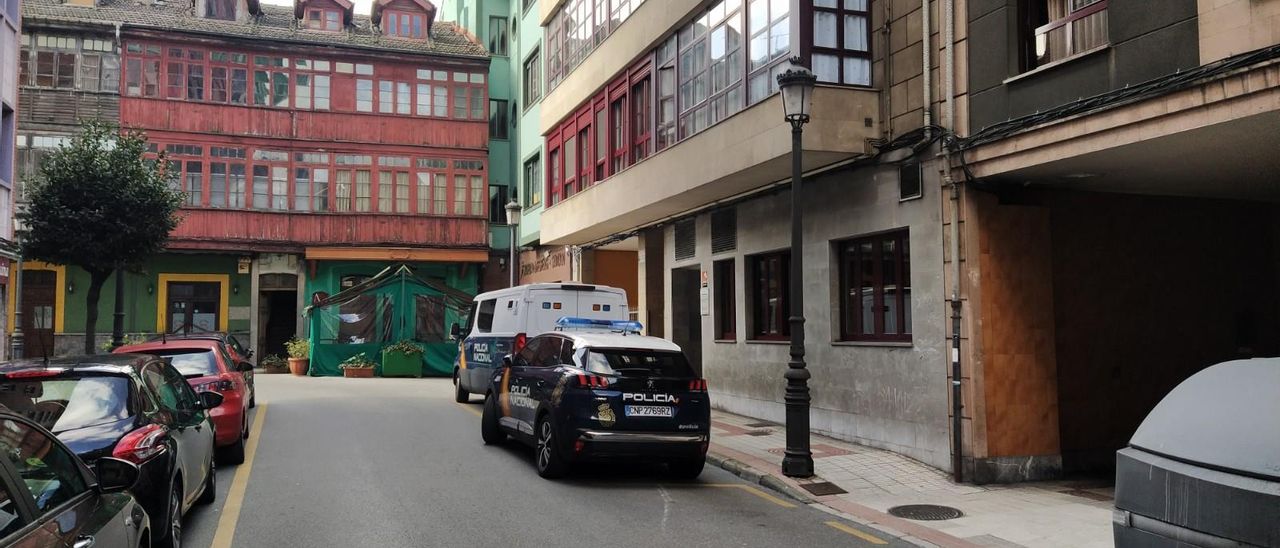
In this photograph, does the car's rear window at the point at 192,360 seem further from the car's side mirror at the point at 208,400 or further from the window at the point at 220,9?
the window at the point at 220,9

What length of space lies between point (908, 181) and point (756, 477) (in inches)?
160

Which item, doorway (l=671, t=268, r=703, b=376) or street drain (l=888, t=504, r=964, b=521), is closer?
street drain (l=888, t=504, r=964, b=521)

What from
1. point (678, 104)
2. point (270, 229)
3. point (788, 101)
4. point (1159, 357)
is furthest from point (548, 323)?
point (270, 229)

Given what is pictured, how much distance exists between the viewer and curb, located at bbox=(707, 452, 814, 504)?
9742 millimetres

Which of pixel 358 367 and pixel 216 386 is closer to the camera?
pixel 216 386

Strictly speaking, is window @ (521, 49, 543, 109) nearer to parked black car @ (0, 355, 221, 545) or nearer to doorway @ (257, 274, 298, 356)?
doorway @ (257, 274, 298, 356)

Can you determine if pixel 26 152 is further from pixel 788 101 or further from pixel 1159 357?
pixel 1159 357

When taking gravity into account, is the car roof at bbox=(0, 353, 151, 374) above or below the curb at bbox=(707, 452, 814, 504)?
above

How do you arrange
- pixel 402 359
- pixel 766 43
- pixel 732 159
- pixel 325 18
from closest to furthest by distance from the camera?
pixel 766 43
pixel 732 159
pixel 402 359
pixel 325 18

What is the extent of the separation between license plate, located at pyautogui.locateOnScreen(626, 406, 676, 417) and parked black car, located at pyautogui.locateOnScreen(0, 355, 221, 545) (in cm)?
411

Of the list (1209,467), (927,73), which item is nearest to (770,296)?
(927,73)

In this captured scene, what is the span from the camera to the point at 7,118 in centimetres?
2138

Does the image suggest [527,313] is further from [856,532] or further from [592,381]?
[856,532]

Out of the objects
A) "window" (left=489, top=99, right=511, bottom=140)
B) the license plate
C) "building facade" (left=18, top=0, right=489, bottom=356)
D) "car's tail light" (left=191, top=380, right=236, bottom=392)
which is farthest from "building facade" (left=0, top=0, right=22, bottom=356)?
"window" (left=489, top=99, right=511, bottom=140)
